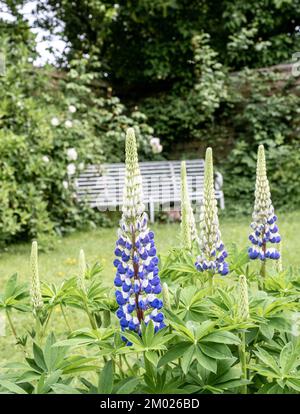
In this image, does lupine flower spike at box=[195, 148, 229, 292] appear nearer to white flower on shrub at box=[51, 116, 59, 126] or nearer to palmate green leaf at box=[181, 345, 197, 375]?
palmate green leaf at box=[181, 345, 197, 375]

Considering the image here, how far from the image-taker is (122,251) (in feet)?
4.35

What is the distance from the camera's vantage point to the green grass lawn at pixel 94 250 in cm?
518

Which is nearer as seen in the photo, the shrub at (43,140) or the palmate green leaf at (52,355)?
the palmate green leaf at (52,355)

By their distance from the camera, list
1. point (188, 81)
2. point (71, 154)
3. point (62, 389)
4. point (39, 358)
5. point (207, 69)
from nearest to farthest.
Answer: point (62, 389) → point (39, 358) → point (71, 154) → point (207, 69) → point (188, 81)

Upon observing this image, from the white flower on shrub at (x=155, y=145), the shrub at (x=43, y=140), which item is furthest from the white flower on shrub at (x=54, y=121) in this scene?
the white flower on shrub at (x=155, y=145)

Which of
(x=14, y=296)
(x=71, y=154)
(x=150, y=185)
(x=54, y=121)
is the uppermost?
(x=54, y=121)

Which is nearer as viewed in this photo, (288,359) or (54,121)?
(288,359)

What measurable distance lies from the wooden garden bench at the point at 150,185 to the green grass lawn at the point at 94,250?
46 centimetres

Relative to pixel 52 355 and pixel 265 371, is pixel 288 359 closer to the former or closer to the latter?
pixel 265 371

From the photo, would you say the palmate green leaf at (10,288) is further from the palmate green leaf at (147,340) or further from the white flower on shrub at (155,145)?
the white flower on shrub at (155,145)

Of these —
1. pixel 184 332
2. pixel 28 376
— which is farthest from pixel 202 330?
pixel 28 376

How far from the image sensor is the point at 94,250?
251 inches

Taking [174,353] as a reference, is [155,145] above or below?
above

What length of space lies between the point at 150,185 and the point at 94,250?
8.74 ft
